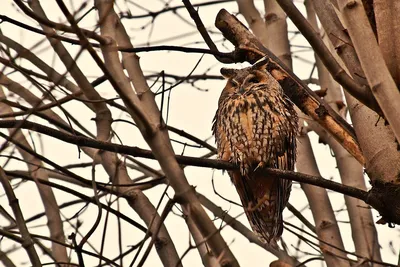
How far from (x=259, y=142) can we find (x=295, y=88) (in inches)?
20.1

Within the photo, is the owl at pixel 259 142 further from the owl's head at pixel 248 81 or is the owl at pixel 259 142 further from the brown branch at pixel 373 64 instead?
the brown branch at pixel 373 64

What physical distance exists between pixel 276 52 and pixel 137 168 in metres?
1.25

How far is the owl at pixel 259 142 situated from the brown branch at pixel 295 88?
331 mm

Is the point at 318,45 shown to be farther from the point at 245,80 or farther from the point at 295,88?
the point at 245,80

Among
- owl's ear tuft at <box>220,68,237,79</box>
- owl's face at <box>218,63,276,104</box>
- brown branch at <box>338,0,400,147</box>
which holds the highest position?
owl's ear tuft at <box>220,68,237,79</box>

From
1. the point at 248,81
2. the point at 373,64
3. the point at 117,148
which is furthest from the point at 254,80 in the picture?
the point at 373,64

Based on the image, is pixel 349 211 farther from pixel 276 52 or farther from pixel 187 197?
pixel 187 197

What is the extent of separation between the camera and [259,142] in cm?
421

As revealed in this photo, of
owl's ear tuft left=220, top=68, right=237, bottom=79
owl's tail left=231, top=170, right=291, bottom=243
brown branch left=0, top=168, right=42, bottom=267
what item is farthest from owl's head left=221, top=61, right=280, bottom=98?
brown branch left=0, top=168, right=42, bottom=267

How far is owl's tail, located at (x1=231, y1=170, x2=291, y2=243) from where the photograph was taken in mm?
4336

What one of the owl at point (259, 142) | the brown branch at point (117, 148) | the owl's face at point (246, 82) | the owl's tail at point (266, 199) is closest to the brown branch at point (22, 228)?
the brown branch at point (117, 148)

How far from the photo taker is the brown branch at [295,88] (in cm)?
362

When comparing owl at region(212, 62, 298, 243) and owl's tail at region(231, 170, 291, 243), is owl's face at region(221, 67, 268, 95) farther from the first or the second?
owl's tail at region(231, 170, 291, 243)

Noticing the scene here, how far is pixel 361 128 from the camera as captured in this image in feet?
10.8
